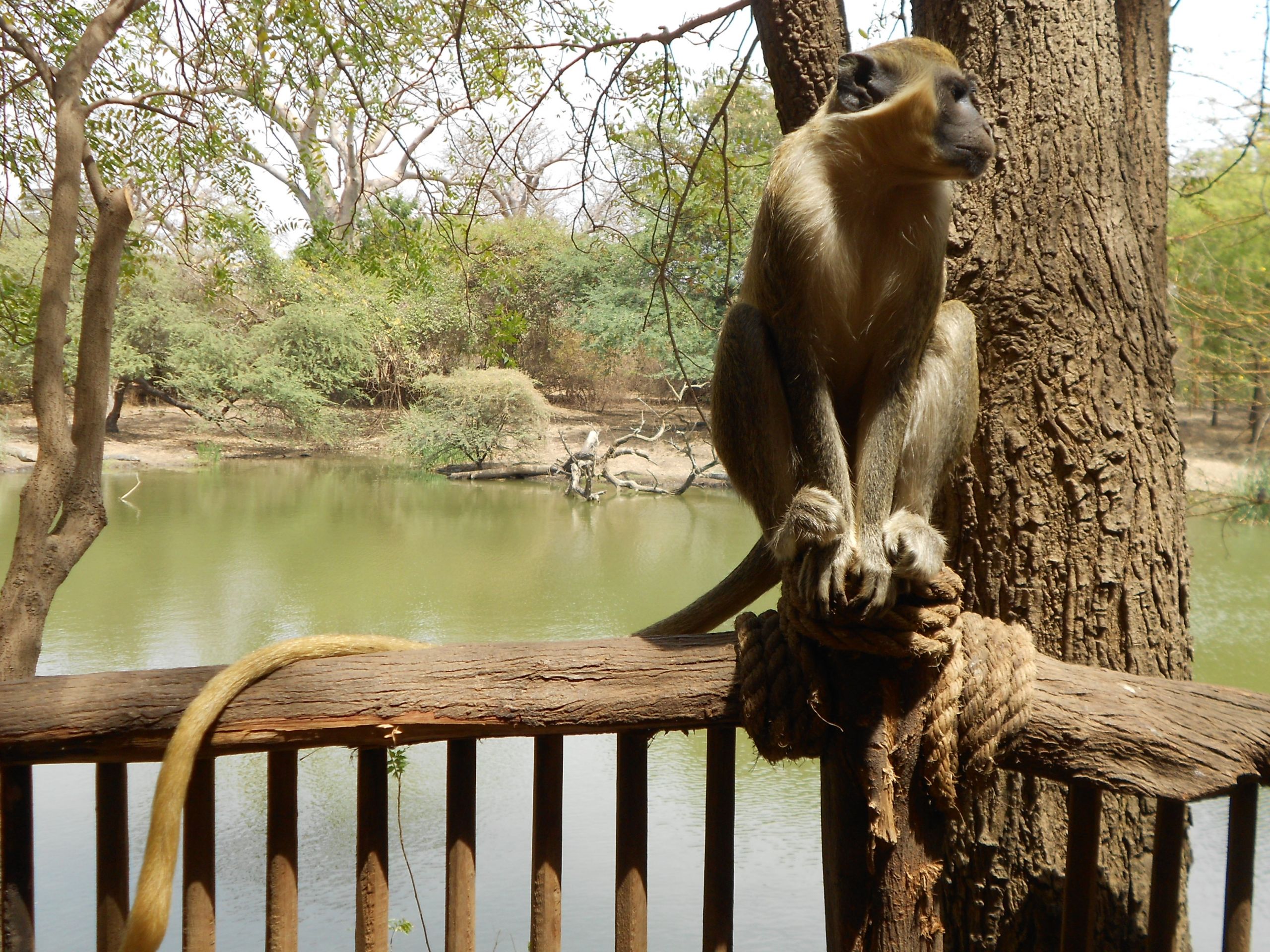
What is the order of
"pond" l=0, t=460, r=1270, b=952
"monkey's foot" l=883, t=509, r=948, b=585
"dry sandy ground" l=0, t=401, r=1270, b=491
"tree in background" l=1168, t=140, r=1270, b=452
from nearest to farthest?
1. "monkey's foot" l=883, t=509, r=948, b=585
2. "pond" l=0, t=460, r=1270, b=952
3. "tree in background" l=1168, t=140, r=1270, b=452
4. "dry sandy ground" l=0, t=401, r=1270, b=491

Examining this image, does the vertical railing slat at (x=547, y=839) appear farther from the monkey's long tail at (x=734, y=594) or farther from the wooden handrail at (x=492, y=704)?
the monkey's long tail at (x=734, y=594)

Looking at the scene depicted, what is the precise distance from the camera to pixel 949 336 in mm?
2094

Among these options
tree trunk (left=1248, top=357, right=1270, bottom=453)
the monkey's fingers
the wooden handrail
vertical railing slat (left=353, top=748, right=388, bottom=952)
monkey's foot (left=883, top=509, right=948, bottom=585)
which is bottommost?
vertical railing slat (left=353, top=748, right=388, bottom=952)

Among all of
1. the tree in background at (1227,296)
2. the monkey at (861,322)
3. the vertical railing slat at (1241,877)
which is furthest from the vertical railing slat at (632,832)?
the tree in background at (1227,296)

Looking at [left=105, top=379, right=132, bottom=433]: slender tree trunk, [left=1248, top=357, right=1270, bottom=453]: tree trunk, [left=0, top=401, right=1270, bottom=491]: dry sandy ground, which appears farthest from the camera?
[left=105, top=379, right=132, bottom=433]: slender tree trunk

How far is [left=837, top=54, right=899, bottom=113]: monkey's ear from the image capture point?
2.11 meters

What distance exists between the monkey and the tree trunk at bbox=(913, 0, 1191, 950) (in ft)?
0.38

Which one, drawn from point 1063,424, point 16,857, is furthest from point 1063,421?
point 16,857

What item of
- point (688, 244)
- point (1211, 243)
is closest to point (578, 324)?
point (1211, 243)

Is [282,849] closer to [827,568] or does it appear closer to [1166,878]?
[827,568]

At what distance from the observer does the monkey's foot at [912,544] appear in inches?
70.6

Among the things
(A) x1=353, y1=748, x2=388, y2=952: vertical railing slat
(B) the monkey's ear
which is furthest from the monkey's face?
(A) x1=353, y1=748, x2=388, y2=952: vertical railing slat

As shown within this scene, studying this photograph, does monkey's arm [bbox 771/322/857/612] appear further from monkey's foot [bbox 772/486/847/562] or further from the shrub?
the shrub

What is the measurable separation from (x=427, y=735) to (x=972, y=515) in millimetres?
1329
